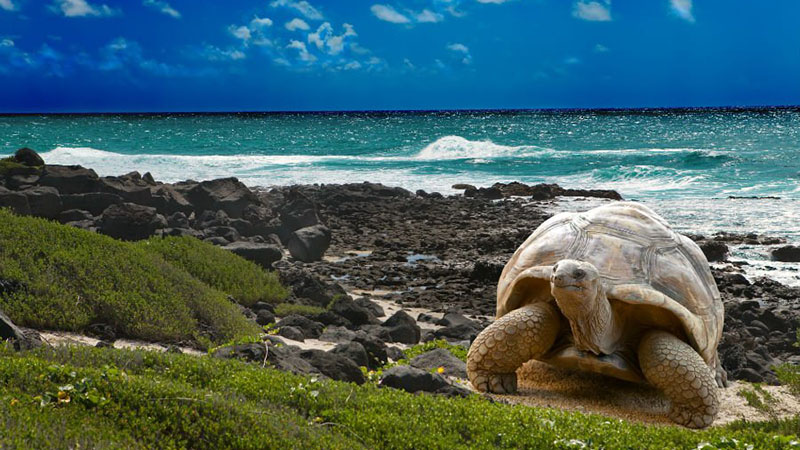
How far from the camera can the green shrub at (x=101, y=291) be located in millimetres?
9000

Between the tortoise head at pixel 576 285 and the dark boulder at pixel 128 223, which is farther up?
the tortoise head at pixel 576 285

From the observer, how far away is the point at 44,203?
→ 770 inches

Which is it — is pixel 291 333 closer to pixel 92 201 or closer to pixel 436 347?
pixel 436 347

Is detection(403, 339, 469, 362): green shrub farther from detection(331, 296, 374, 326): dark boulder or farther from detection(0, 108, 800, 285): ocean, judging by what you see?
detection(0, 108, 800, 285): ocean

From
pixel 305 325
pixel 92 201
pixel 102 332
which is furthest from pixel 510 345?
pixel 92 201

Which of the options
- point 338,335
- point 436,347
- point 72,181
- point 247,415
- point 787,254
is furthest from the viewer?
point 72,181

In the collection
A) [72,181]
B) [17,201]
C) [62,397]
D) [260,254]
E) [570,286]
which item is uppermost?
[570,286]

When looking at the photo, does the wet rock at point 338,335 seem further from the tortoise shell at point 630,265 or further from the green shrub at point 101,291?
the tortoise shell at point 630,265

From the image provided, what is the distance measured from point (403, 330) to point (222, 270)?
3.68 metres

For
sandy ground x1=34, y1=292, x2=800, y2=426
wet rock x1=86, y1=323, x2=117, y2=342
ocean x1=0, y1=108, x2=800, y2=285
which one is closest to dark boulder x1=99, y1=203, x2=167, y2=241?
wet rock x1=86, y1=323, x2=117, y2=342

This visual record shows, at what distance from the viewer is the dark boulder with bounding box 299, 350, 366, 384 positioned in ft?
24.8

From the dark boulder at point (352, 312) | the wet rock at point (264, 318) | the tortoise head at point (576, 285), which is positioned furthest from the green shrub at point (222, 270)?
the tortoise head at point (576, 285)

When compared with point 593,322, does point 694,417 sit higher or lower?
lower

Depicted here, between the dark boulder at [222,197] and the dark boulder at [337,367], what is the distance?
567 inches
